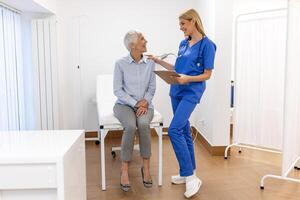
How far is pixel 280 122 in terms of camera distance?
2.96m

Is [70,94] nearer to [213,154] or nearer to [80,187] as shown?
[213,154]

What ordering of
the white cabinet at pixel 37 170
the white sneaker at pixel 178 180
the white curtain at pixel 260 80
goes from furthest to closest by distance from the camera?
the white curtain at pixel 260 80 < the white sneaker at pixel 178 180 < the white cabinet at pixel 37 170

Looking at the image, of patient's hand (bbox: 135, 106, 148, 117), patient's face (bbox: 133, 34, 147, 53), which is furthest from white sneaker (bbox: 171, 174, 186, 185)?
patient's face (bbox: 133, 34, 147, 53)

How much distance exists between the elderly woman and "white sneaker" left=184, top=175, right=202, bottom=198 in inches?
12.3

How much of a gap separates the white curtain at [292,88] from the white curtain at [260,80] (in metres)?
0.28

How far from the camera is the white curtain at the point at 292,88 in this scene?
2322 mm

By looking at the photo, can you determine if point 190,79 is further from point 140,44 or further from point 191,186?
point 191,186

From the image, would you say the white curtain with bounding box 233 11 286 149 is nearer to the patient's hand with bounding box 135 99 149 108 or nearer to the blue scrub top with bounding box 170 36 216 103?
the blue scrub top with bounding box 170 36 216 103

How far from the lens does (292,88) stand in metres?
2.47

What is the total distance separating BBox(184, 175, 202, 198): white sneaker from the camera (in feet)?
7.65

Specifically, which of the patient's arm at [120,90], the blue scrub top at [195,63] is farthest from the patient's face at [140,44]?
the blue scrub top at [195,63]

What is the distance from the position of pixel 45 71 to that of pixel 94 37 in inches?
33.7

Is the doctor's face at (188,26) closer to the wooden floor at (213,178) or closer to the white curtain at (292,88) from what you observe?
the white curtain at (292,88)

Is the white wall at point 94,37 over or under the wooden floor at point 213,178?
over
